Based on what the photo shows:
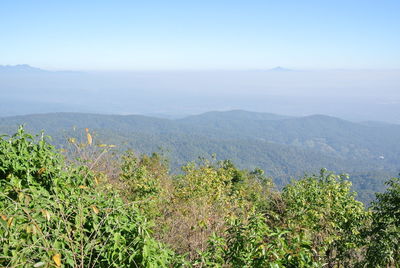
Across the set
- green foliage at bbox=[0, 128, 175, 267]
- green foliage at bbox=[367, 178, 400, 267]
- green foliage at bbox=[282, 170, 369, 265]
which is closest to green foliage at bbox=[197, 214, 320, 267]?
green foliage at bbox=[0, 128, 175, 267]

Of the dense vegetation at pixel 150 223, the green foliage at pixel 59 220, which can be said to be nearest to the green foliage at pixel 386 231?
the dense vegetation at pixel 150 223

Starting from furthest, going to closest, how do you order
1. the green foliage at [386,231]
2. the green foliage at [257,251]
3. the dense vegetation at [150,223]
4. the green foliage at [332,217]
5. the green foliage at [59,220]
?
the green foliage at [332,217] < the green foliage at [386,231] < the green foliage at [257,251] < the dense vegetation at [150,223] < the green foliage at [59,220]

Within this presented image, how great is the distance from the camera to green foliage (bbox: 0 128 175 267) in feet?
10.7

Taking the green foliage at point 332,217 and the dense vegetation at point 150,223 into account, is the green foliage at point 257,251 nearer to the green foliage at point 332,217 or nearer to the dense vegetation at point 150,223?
the dense vegetation at point 150,223

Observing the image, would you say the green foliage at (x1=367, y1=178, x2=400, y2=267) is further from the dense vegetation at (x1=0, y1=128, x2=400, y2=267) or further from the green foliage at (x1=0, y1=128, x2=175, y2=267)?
the green foliage at (x1=0, y1=128, x2=175, y2=267)

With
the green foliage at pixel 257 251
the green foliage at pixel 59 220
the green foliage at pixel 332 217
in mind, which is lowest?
the green foliage at pixel 332 217

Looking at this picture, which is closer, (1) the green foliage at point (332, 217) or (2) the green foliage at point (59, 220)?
(2) the green foliage at point (59, 220)

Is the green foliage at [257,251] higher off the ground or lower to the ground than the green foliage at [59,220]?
lower

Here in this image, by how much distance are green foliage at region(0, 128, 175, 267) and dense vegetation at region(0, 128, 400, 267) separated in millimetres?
16

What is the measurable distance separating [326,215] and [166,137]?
18327cm

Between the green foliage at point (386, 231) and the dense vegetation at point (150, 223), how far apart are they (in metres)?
0.03

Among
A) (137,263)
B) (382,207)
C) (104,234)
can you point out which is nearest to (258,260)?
(137,263)

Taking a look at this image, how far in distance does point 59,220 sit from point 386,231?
736cm

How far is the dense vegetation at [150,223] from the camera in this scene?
356 centimetres
